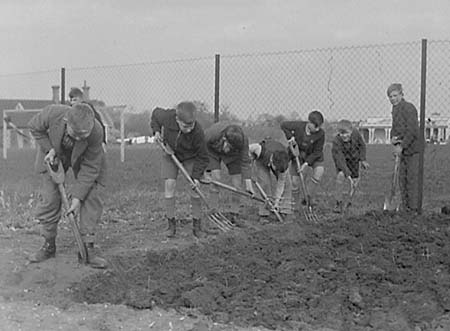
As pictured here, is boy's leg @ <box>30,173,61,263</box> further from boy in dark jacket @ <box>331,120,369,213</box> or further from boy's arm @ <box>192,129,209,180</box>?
boy in dark jacket @ <box>331,120,369,213</box>

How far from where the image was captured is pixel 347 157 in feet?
32.7

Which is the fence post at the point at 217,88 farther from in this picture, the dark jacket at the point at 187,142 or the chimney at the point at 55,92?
the chimney at the point at 55,92

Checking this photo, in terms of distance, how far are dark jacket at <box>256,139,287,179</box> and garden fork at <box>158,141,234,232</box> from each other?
2.87ft

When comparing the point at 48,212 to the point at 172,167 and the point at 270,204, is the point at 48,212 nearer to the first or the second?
the point at 172,167

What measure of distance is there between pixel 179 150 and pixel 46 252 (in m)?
1.87

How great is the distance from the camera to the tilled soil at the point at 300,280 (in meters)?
4.74

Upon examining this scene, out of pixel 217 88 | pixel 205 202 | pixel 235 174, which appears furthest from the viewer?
pixel 217 88

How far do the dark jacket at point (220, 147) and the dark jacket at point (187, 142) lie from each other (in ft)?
1.62

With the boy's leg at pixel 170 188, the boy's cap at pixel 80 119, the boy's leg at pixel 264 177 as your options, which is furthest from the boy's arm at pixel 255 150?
the boy's cap at pixel 80 119

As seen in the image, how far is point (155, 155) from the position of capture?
81.4 feet

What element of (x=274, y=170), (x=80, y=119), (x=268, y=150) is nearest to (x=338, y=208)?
(x=274, y=170)

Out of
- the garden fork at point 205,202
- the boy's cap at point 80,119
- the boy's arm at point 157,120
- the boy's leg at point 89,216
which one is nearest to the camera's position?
the boy's cap at point 80,119

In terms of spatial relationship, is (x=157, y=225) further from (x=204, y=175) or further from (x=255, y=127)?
(x=255, y=127)

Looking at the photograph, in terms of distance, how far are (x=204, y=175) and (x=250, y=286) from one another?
280 centimetres
